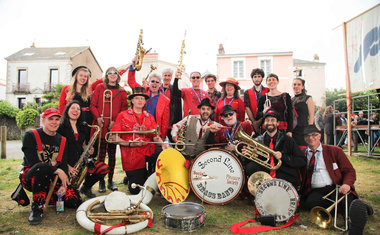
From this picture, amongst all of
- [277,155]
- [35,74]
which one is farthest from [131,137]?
[35,74]

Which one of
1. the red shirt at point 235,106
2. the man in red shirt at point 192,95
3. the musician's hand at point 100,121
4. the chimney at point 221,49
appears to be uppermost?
the chimney at point 221,49

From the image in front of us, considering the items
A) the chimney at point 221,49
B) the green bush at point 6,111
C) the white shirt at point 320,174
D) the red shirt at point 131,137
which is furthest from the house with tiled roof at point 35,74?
the white shirt at point 320,174

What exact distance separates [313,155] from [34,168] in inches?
149

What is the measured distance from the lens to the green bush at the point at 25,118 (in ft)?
63.3

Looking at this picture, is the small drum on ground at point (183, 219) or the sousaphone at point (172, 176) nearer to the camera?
the small drum on ground at point (183, 219)

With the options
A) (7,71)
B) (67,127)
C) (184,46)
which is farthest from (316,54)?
(7,71)

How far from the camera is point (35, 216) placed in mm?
3211

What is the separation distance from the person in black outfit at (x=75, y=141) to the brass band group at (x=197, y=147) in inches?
0.6

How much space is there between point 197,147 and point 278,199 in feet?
5.21

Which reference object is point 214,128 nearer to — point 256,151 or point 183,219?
point 256,151

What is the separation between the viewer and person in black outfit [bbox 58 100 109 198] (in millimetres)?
3922

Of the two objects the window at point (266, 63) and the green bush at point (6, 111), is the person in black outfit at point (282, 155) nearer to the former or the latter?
the window at point (266, 63)

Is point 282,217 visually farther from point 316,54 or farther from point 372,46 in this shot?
point 316,54

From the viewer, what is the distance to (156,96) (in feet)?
16.4
